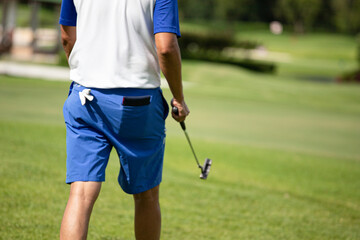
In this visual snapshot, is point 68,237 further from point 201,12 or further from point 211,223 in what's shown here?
point 201,12

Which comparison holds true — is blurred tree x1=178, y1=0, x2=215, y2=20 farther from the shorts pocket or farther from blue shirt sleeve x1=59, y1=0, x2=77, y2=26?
the shorts pocket

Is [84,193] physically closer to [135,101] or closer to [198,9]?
[135,101]

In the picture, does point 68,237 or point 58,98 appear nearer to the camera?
point 68,237

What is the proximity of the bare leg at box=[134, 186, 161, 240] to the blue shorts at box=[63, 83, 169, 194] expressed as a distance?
0.40 feet

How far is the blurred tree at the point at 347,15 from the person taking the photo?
5650 cm

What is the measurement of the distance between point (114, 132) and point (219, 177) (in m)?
3.42

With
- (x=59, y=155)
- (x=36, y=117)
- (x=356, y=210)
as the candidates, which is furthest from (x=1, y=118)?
(x=356, y=210)

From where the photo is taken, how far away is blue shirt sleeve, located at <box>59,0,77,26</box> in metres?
2.50

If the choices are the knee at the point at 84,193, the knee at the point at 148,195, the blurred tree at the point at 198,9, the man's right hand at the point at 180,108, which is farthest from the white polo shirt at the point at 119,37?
the blurred tree at the point at 198,9

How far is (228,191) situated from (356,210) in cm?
119

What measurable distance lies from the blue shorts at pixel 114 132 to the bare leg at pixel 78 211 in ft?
0.13

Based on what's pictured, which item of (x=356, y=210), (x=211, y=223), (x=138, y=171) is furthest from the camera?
(x=356, y=210)

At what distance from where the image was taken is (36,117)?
8078mm

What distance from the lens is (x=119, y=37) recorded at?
7.64 feet
